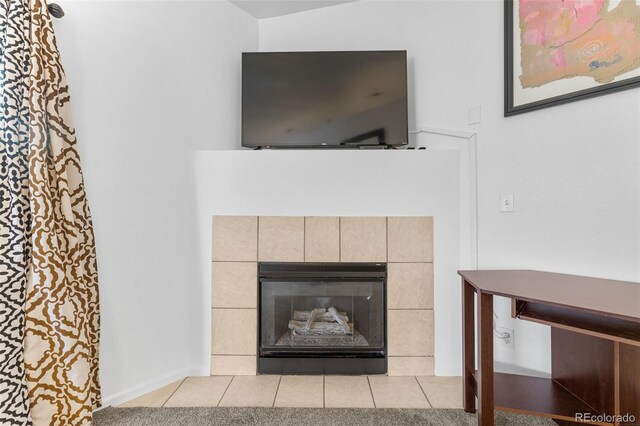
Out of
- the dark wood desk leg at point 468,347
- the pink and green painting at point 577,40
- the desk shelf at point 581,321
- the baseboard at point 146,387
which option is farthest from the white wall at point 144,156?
the pink and green painting at point 577,40

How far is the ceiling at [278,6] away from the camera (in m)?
2.43

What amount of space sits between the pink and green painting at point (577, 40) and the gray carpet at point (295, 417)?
5.43 ft

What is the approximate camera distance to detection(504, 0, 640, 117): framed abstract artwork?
151 cm

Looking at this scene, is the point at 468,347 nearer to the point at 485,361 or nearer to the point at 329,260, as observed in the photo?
the point at 485,361

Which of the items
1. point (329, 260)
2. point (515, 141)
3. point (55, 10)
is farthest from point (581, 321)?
point (55, 10)

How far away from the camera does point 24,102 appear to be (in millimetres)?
1377

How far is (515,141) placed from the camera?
1.92 metres

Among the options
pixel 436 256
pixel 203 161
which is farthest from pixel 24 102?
Result: pixel 436 256

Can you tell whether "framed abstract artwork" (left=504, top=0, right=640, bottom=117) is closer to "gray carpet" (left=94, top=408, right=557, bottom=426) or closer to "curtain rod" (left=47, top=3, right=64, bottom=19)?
"gray carpet" (left=94, top=408, right=557, bottom=426)

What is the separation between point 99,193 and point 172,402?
1.13m

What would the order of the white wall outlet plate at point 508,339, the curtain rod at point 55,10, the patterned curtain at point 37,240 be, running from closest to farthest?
the patterned curtain at point 37,240, the curtain rod at point 55,10, the white wall outlet plate at point 508,339

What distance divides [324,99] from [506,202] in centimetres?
128

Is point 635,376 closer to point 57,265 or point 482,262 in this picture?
point 482,262

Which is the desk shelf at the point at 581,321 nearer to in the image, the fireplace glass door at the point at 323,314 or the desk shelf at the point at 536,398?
the desk shelf at the point at 536,398
